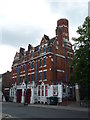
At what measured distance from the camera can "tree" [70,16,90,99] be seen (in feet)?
68.9

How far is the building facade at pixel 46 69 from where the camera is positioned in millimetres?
32938

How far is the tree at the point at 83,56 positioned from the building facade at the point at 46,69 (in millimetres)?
9457

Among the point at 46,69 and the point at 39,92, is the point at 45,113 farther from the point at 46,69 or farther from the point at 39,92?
the point at 39,92

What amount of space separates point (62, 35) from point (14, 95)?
1961 cm

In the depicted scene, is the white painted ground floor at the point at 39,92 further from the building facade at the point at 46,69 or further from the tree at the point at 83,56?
the tree at the point at 83,56

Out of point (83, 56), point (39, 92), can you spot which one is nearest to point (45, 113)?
point (83, 56)

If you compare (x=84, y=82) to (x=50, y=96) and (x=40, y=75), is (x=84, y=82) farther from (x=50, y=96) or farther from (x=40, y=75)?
(x=40, y=75)

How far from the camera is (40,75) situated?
35.8m

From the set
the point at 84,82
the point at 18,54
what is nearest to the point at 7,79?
the point at 18,54

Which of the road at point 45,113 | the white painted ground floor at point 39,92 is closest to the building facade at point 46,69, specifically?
the white painted ground floor at point 39,92

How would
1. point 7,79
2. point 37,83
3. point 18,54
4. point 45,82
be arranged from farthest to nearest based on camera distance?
point 7,79, point 18,54, point 37,83, point 45,82

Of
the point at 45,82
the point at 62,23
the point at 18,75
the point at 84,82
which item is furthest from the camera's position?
the point at 18,75

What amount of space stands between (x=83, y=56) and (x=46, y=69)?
1386 centimetres

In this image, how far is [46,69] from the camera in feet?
112
